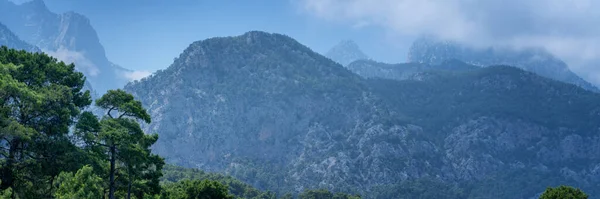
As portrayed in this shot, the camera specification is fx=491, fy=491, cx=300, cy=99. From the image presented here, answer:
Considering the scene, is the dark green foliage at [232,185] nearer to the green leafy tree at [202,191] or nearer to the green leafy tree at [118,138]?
the green leafy tree at [202,191]

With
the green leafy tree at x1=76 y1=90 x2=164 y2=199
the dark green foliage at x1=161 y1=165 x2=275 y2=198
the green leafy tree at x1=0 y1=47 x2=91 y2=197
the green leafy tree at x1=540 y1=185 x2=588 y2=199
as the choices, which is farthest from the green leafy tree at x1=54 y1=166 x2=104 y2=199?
the dark green foliage at x1=161 y1=165 x2=275 y2=198

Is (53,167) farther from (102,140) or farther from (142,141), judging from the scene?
(142,141)

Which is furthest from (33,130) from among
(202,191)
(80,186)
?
(202,191)

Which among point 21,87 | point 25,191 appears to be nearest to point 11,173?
point 25,191

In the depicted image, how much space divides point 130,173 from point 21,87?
11.7 m

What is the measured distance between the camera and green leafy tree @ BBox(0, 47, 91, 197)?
39125 millimetres

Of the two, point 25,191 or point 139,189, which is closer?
point 25,191

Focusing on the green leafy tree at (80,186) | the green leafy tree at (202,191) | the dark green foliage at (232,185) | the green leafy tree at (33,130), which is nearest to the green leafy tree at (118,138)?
the green leafy tree at (33,130)

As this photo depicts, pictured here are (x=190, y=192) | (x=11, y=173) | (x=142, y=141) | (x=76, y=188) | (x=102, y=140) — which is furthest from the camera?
(x=190, y=192)

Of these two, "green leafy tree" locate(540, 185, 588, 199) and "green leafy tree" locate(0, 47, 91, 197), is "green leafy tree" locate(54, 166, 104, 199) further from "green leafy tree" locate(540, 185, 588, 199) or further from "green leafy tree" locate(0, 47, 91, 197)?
"green leafy tree" locate(540, 185, 588, 199)

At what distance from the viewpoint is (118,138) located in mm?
42531

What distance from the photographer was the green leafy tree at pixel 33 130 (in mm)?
39125

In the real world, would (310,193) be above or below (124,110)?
above

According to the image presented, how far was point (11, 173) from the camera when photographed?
4038cm
